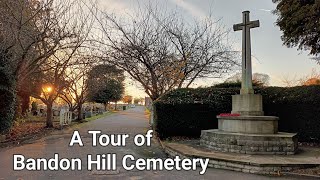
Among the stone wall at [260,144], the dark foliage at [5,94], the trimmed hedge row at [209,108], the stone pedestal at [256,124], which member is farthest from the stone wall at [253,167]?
the dark foliage at [5,94]

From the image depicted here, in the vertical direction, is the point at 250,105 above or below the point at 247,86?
below

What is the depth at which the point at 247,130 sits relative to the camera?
396 inches

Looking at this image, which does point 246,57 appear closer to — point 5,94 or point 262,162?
point 262,162

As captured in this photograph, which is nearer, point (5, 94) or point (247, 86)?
point (247, 86)

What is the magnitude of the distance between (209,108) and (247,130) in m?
3.85

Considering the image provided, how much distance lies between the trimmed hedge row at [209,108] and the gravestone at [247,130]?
244 centimetres

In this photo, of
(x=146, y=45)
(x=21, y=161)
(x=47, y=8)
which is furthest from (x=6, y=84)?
(x=146, y=45)

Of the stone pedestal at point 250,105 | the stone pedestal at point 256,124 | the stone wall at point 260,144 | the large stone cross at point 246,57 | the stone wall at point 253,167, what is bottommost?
the stone wall at point 253,167

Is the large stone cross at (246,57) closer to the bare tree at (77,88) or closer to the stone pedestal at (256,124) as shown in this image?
the stone pedestal at (256,124)

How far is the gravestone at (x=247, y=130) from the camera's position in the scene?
9.12 metres

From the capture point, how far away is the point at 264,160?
7.78m

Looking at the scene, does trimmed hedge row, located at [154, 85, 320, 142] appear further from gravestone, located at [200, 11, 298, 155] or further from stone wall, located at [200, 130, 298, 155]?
stone wall, located at [200, 130, 298, 155]

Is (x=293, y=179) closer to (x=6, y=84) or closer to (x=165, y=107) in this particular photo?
(x=165, y=107)

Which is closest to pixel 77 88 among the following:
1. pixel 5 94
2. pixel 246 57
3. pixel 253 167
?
pixel 5 94
